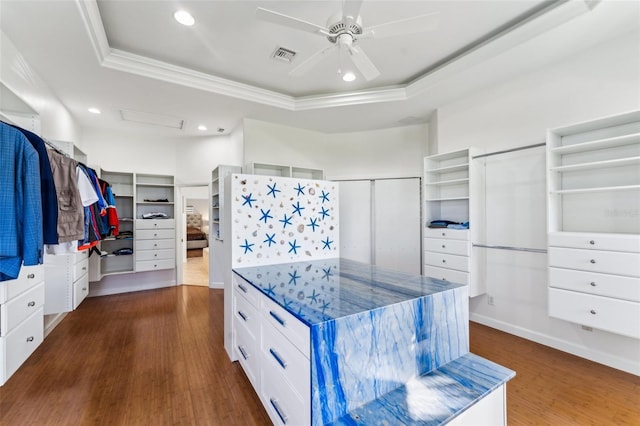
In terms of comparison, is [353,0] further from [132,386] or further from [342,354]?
[132,386]

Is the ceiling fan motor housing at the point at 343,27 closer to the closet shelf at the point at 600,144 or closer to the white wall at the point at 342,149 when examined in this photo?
the closet shelf at the point at 600,144

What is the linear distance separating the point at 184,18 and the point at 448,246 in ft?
11.9

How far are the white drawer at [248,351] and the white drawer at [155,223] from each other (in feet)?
11.0

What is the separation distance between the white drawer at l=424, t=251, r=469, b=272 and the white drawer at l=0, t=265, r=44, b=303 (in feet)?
13.3

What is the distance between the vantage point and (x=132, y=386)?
2.20 metres

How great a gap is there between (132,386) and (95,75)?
10.5 ft

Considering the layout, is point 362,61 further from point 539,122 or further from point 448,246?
point 448,246

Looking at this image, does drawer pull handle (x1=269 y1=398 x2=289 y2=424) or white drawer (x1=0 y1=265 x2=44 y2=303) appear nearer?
drawer pull handle (x1=269 y1=398 x2=289 y2=424)

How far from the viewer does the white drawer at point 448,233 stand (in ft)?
10.4

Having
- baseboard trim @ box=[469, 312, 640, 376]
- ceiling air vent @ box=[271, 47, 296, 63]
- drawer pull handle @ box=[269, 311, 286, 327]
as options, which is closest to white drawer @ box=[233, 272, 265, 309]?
drawer pull handle @ box=[269, 311, 286, 327]

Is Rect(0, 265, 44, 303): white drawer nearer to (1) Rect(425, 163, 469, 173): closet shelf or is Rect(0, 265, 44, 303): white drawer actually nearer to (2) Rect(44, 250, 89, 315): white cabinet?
(2) Rect(44, 250, 89, 315): white cabinet

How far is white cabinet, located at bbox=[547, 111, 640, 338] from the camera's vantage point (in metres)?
2.07

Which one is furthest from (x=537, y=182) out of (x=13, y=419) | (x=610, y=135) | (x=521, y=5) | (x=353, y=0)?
(x=13, y=419)

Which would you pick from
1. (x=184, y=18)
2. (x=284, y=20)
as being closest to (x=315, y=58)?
(x=284, y=20)
